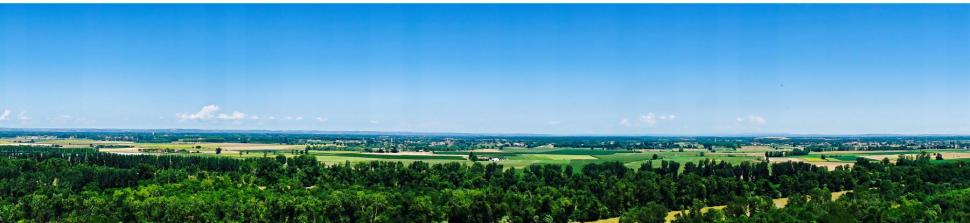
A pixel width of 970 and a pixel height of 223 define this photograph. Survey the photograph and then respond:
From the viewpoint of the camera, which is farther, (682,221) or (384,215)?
(384,215)

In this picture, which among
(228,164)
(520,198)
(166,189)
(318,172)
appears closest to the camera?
(520,198)

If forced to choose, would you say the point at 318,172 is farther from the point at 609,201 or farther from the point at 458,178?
the point at 609,201

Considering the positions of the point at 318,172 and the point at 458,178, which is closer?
the point at 458,178

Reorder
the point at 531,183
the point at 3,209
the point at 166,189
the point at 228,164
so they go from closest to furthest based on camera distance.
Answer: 1. the point at 3,209
2. the point at 166,189
3. the point at 531,183
4. the point at 228,164

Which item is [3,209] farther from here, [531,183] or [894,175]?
[894,175]

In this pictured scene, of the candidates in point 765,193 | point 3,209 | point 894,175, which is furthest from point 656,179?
point 3,209

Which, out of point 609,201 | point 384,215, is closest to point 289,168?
point 384,215
